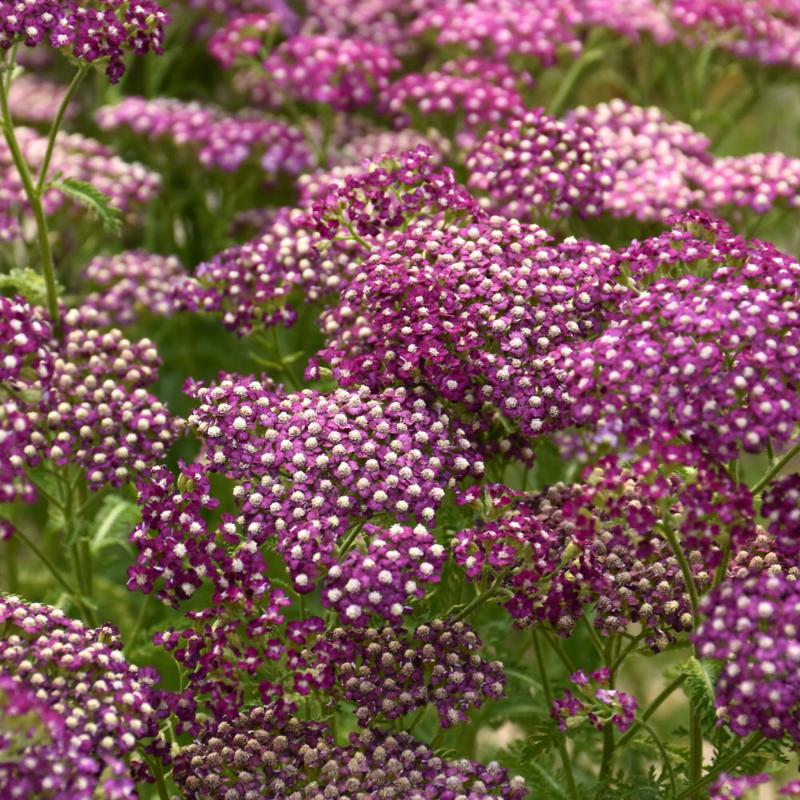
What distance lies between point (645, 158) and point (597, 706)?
1.74 metres

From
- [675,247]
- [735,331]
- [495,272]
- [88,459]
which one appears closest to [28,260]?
[88,459]

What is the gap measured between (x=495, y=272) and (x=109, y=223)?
94cm

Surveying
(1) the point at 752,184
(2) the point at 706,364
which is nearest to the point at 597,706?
(2) the point at 706,364

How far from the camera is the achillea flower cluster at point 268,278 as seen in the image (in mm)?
2992

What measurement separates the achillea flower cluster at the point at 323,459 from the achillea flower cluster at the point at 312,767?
0.97 feet

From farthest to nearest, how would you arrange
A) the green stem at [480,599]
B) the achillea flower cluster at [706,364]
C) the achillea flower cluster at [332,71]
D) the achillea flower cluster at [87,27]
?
the achillea flower cluster at [332,71]
the achillea flower cluster at [87,27]
the green stem at [480,599]
the achillea flower cluster at [706,364]

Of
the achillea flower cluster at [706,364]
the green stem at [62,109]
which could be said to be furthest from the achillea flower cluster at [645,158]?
the green stem at [62,109]

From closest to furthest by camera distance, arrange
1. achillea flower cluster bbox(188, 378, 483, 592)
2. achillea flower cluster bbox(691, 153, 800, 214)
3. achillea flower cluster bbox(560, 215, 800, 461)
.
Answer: achillea flower cluster bbox(560, 215, 800, 461) → achillea flower cluster bbox(188, 378, 483, 592) → achillea flower cluster bbox(691, 153, 800, 214)

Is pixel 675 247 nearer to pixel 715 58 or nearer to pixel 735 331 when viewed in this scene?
pixel 735 331

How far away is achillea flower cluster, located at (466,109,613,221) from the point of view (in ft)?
10.1

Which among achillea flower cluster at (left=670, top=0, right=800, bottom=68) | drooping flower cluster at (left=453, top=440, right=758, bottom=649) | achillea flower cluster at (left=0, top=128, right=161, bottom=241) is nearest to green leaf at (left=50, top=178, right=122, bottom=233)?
achillea flower cluster at (left=0, top=128, right=161, bottom=241)

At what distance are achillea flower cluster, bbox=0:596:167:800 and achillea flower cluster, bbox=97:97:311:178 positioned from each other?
1.94 m

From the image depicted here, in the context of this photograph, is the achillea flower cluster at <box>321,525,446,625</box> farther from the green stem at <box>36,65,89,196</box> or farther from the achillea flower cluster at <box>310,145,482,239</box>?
the green stem at <box>36,65,89,196</box>

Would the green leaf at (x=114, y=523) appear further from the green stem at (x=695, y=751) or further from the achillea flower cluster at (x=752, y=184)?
the achillea flower cluster at (x=752, y=184)
